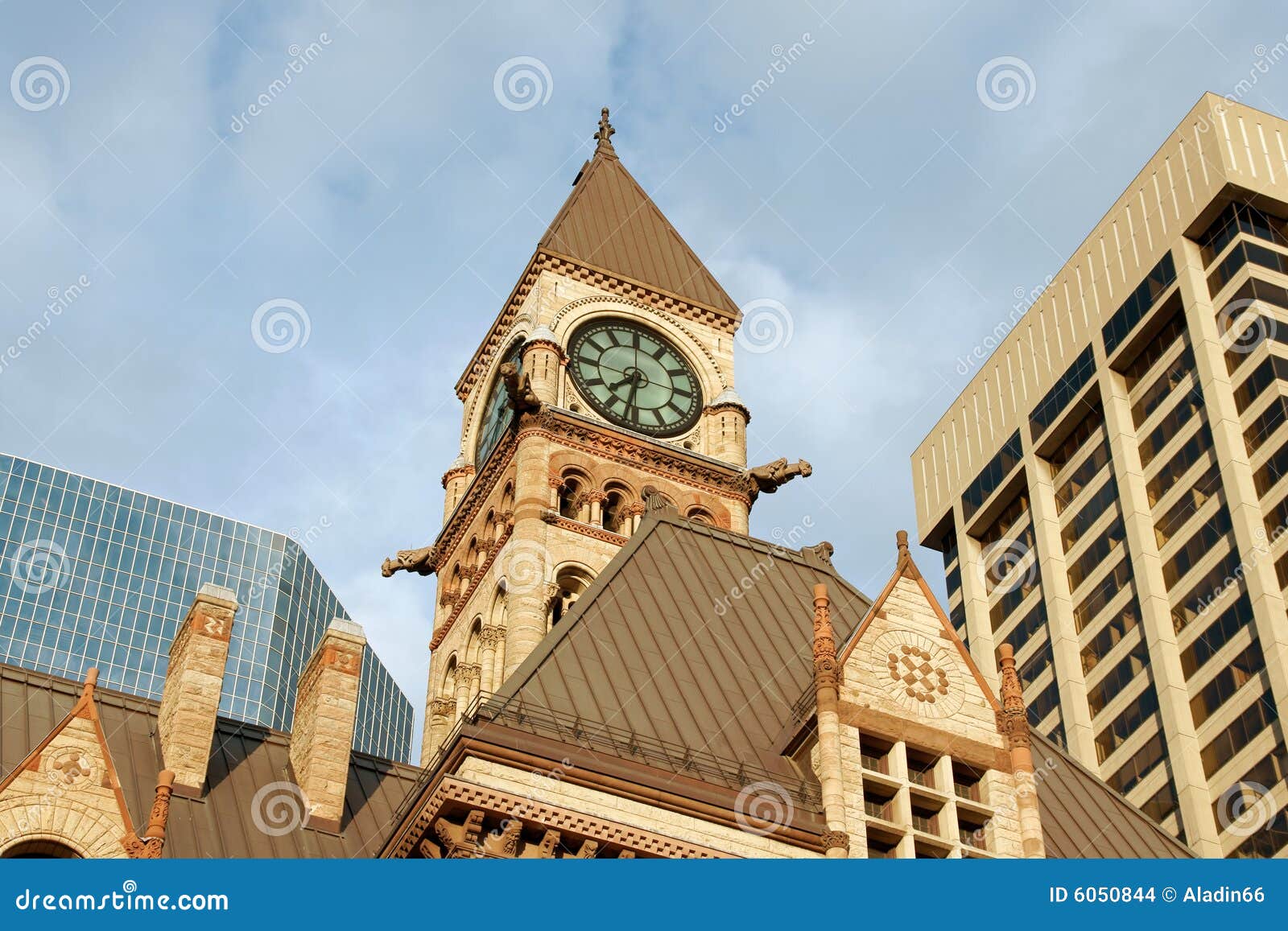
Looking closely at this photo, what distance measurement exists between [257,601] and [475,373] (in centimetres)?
7576

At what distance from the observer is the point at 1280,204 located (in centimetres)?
10281

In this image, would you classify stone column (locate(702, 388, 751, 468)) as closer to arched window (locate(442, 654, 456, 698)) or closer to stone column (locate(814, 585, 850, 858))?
arched window (locate(442, 654, 456, 698))

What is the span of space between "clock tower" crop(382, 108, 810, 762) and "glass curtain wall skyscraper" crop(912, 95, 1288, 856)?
119 ft

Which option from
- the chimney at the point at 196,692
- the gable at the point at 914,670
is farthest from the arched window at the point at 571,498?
the gable at the point at 914,670

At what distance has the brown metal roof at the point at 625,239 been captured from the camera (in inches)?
2795

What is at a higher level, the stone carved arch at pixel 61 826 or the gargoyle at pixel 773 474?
the gargoyle at pixel 773 474

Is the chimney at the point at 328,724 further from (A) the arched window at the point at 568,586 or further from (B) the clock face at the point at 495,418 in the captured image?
(B) the clock face at the point at 495,418

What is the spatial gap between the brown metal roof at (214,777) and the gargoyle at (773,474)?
24.9 metres

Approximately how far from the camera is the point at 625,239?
73.8 meters

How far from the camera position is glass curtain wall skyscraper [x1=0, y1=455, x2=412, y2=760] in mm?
131625

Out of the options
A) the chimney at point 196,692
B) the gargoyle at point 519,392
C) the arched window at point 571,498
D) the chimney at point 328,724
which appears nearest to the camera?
the chimney at point 196,692

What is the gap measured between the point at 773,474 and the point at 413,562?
13.6 m

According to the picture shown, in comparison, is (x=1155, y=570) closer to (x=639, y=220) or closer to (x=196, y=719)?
(x=639, y=220)

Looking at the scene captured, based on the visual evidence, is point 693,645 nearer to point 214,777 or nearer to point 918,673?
point 918,673
